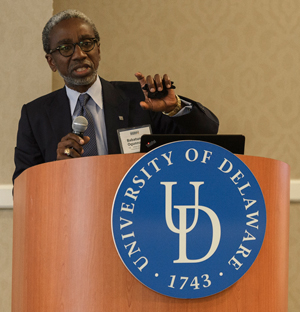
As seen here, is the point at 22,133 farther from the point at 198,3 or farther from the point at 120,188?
the point at 198,3

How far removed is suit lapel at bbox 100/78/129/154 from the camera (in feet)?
6.58

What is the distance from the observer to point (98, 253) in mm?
1134

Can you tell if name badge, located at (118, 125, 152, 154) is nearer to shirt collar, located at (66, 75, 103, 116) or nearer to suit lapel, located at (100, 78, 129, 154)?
suit lapel, located at (100, 78, 129, 154)

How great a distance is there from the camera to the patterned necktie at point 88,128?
1948 millimetres

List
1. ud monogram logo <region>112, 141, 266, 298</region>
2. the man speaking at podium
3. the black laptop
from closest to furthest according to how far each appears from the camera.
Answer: ud monogram logo <region>112, 141, 266, 298</region>
the black laptop
the man speaking at podium

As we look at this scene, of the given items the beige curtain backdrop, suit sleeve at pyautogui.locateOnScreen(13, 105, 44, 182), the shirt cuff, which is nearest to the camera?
the shirt cuff

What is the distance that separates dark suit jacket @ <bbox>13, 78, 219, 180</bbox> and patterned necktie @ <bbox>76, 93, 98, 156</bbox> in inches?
2.9

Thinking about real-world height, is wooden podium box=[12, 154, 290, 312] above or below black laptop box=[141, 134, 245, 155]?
below

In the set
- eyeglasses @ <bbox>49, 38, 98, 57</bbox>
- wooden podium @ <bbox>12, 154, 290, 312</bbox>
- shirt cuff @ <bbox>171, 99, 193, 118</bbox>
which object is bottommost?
wooden podium @ <bbox>12, 154, 290, 312</bbox>

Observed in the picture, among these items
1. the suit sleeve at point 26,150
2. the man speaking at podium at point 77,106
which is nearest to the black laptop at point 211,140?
the man speaking at podium at point 77,106

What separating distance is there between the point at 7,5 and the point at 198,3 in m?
1.21

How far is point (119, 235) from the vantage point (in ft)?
3.64

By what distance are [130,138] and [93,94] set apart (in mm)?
461

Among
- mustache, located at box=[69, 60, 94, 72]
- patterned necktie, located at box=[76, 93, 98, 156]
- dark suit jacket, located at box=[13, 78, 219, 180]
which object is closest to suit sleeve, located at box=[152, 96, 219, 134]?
dark suit jacket, located at box=[13, 78, 219, 180]
